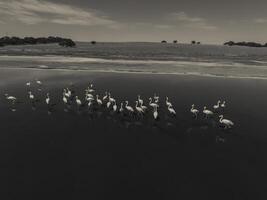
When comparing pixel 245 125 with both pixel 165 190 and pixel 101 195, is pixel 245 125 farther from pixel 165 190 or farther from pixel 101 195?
pixel 101 195

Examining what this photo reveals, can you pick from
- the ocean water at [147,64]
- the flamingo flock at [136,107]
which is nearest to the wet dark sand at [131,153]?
the flamingo flock at [136,107]

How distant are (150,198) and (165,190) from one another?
0.90 meters

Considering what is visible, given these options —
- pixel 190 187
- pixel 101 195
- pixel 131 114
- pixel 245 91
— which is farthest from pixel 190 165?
pixel 245 91

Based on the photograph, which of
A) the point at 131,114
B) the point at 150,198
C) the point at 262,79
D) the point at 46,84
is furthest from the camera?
the point at 262,79

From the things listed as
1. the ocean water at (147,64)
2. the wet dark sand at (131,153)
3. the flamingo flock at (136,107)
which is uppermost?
the flamingo flock at (136,107)

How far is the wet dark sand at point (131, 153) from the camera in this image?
1542cm

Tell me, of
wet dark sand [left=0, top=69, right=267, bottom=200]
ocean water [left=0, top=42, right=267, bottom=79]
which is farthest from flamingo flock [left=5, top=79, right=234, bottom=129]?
ocean water [left=0, top=42, right=267, bottom=79]

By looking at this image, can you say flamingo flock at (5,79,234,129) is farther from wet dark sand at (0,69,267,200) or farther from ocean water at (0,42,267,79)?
ocean water at (0,42,267,79)

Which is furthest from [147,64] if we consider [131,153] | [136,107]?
[131,153]

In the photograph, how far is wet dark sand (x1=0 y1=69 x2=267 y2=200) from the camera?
15.4 meters

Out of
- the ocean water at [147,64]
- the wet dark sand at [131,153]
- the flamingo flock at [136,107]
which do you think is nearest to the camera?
the wet dark sand at [131,153]

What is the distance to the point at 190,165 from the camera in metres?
17.9

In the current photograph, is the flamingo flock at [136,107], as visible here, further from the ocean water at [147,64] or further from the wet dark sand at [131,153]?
the ocean water at [147,64]

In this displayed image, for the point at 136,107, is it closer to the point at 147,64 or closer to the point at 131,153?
the point at 131,153
